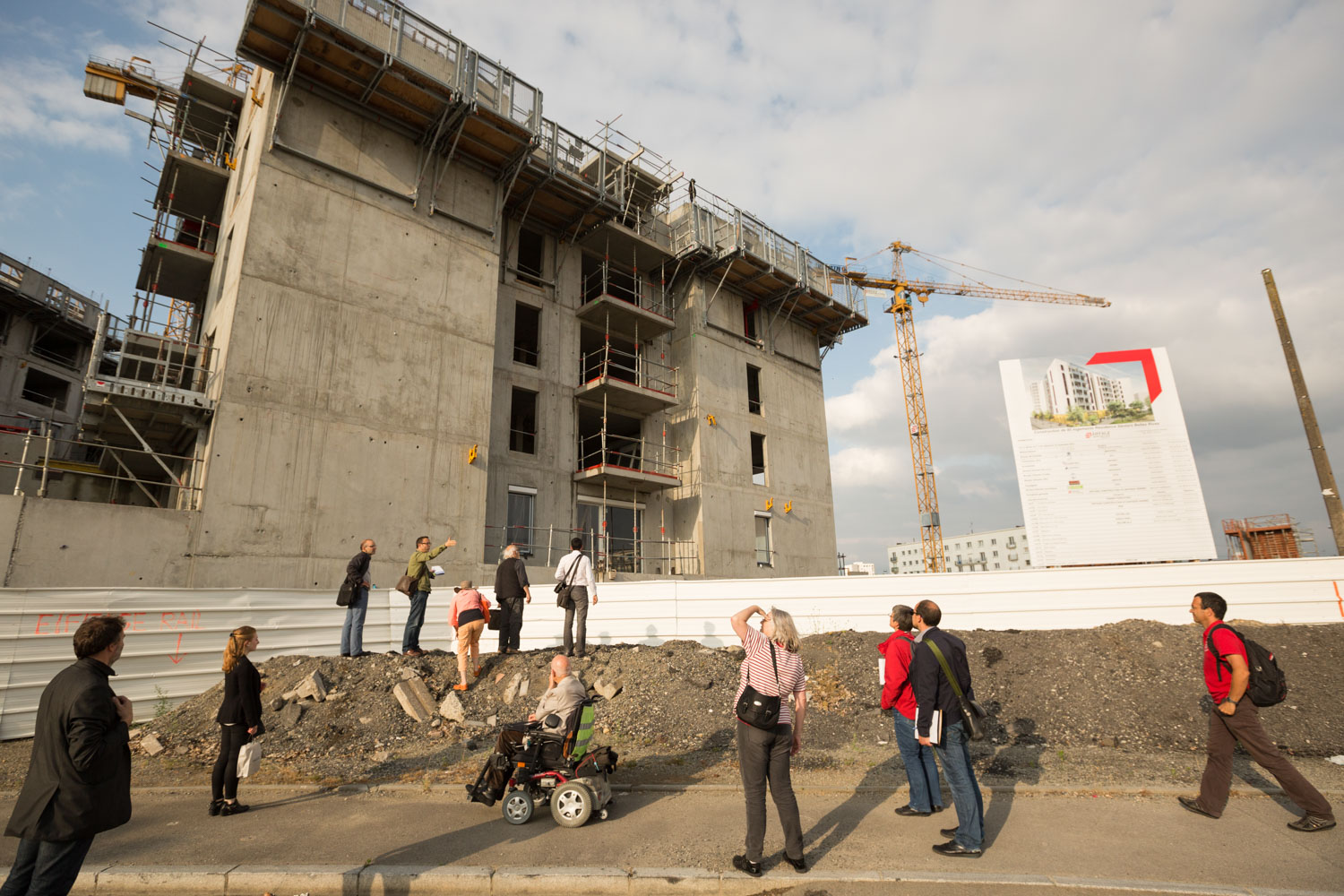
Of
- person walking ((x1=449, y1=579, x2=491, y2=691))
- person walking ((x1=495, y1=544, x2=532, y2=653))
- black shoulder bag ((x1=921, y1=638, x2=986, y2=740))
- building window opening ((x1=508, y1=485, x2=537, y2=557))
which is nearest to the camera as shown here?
black shoulder bag ((x1=921, y1=638, x2=986, y2=740))

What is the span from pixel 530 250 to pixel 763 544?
1343 cm

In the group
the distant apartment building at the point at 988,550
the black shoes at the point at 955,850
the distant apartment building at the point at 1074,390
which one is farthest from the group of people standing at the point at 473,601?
the distant apartment building at the point at 988,550

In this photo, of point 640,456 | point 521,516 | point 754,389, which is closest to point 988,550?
point 754,389

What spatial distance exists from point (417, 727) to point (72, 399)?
39.7 metres

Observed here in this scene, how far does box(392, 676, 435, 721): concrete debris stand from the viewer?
8680 mm

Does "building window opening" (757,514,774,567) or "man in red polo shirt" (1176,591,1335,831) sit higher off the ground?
"building window opening" (757,514,774,567)

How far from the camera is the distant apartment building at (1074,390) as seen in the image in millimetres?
12938

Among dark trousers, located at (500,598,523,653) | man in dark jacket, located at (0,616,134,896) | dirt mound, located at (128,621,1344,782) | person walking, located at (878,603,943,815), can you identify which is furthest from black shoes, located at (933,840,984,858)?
dark trousers, located at (500,598,523,653)

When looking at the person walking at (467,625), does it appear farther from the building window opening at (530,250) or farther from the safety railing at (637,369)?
the building window opening at (530,250)

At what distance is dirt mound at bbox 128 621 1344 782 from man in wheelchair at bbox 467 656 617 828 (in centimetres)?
180

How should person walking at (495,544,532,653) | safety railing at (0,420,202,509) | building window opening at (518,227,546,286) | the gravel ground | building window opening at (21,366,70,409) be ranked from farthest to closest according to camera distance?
building window opening at (21,366,70,409)
building window opening at (518,227,546,286)
safety railing at (0,420,202,509)
person walking at (495,544,532,653)
the gravel ground

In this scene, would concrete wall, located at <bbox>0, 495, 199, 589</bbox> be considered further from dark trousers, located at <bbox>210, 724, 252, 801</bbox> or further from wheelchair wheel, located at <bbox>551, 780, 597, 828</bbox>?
wheelchair wheel, located at <bbox>551, 780, 597, 828</bbox>

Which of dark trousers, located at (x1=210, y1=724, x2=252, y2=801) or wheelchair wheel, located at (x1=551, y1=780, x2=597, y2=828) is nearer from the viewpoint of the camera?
wheelchair wheel, located at (x1=551, y1=780, x2=597, y2=828)

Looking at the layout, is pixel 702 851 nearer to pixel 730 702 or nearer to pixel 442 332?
pixel 730 702
